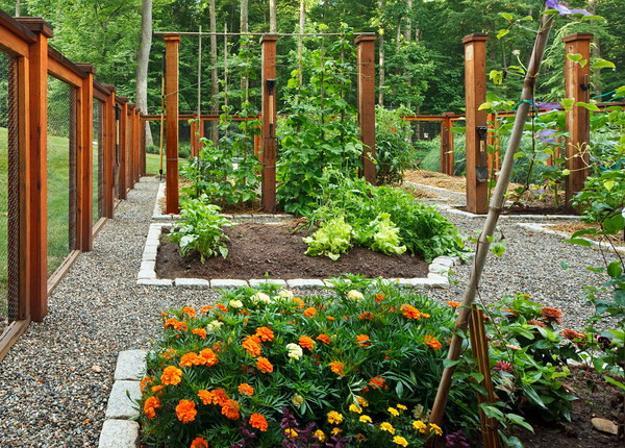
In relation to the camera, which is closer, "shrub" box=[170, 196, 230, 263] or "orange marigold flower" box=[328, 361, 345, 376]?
"orange marigold flower" box=[328, 361, 345, 376]

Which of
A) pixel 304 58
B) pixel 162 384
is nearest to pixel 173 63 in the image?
pixel 304 58

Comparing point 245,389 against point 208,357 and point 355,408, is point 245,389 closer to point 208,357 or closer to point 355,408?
point 208,357

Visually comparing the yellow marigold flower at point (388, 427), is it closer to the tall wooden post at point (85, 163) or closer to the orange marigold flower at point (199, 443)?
the orange marigold flower at point (199, 443)

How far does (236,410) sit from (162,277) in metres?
2.90

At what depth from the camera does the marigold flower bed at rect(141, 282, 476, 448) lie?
171 cm

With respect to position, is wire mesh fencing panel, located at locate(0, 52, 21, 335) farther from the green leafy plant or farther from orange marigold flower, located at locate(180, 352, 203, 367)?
the green leafy plant

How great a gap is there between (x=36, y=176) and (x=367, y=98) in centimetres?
559

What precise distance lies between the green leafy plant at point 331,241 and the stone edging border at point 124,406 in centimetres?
241

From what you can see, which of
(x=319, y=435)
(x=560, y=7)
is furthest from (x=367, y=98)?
(x=560, y=7)

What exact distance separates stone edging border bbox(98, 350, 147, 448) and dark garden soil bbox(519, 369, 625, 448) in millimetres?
1171

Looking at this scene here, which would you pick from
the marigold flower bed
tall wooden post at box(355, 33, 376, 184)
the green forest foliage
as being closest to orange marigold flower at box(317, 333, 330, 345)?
the marigold flower bed

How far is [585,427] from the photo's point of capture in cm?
195

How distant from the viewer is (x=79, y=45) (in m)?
24.2

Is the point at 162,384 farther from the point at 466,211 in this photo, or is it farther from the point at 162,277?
the point at 466,211
